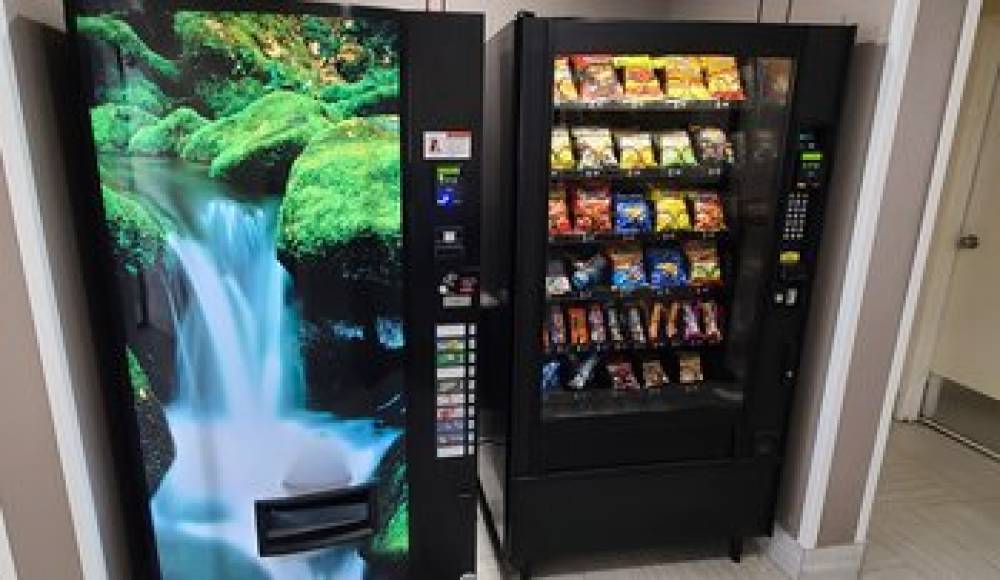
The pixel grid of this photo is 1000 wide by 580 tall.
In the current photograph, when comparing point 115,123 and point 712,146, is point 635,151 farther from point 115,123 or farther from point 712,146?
point 115,123

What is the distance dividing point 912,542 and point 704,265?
1392 millimetres

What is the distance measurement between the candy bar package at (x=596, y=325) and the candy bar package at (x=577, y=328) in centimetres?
2

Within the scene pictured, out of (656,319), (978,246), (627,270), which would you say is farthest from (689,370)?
(978,246)

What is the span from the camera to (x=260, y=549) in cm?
163

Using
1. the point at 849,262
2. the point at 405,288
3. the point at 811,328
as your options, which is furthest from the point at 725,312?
the point at 405,288

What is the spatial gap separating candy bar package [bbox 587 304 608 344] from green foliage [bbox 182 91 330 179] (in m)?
1.06

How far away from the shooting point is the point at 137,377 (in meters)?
1.47

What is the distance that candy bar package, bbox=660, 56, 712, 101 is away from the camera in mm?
1859

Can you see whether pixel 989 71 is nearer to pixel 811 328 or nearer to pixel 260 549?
pixel 811 328

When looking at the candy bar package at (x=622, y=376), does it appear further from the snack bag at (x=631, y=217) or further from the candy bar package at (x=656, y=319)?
the snack bag at (x=631, y=217)

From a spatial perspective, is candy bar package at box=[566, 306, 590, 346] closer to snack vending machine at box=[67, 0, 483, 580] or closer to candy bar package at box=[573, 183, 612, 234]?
candy bar package at box=[573, 183, 612, 234]

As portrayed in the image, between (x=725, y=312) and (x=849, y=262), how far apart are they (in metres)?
0.41

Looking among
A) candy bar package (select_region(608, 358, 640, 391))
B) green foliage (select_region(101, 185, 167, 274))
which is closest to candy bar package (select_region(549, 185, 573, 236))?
candy bar package (select_region(608, 358, 640, 391))

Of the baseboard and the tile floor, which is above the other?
the baseboard
